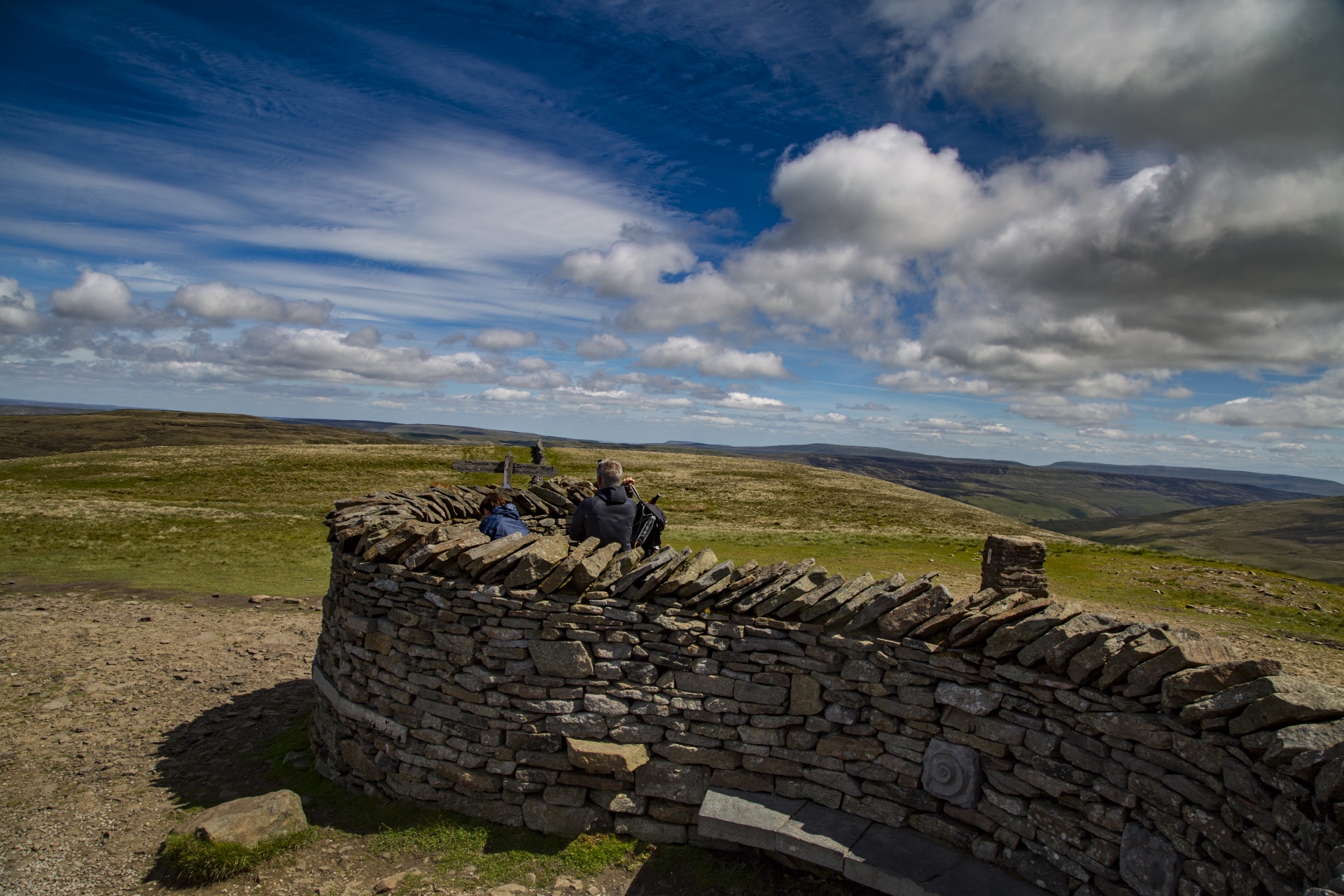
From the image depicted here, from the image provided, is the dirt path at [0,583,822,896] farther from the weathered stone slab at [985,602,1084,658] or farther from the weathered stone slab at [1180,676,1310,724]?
the weathered stone slab at [1180,676,1310,724]

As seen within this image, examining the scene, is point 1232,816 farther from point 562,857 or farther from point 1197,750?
point 562,857

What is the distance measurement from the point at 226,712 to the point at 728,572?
9803mm

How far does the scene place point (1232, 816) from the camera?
4395mm

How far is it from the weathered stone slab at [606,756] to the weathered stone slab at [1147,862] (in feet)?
13.6

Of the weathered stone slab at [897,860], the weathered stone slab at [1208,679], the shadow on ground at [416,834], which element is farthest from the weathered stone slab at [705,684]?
the weathered stone slab at [1208,679]

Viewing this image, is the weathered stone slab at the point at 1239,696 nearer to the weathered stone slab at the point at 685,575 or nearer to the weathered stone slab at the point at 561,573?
the weathered stone slab at the point at 685,575

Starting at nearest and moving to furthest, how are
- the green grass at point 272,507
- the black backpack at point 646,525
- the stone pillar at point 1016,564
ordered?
the black backpack at point 646,525 → the stone pillar at point 1016,564 → the green grass at point 272,507

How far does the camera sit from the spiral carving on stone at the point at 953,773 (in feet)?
19.0

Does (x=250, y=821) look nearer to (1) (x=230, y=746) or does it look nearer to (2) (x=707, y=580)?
(1) (x=230, y=746)

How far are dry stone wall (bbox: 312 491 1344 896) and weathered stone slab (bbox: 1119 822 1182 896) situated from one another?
Result: 0.02 meters

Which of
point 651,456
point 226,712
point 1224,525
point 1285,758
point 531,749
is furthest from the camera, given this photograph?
point 1224,525

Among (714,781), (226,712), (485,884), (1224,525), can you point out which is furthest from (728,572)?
(1224,525)

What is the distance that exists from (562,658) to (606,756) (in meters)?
1.09

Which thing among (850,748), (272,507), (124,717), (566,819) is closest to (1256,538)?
(272,507)
